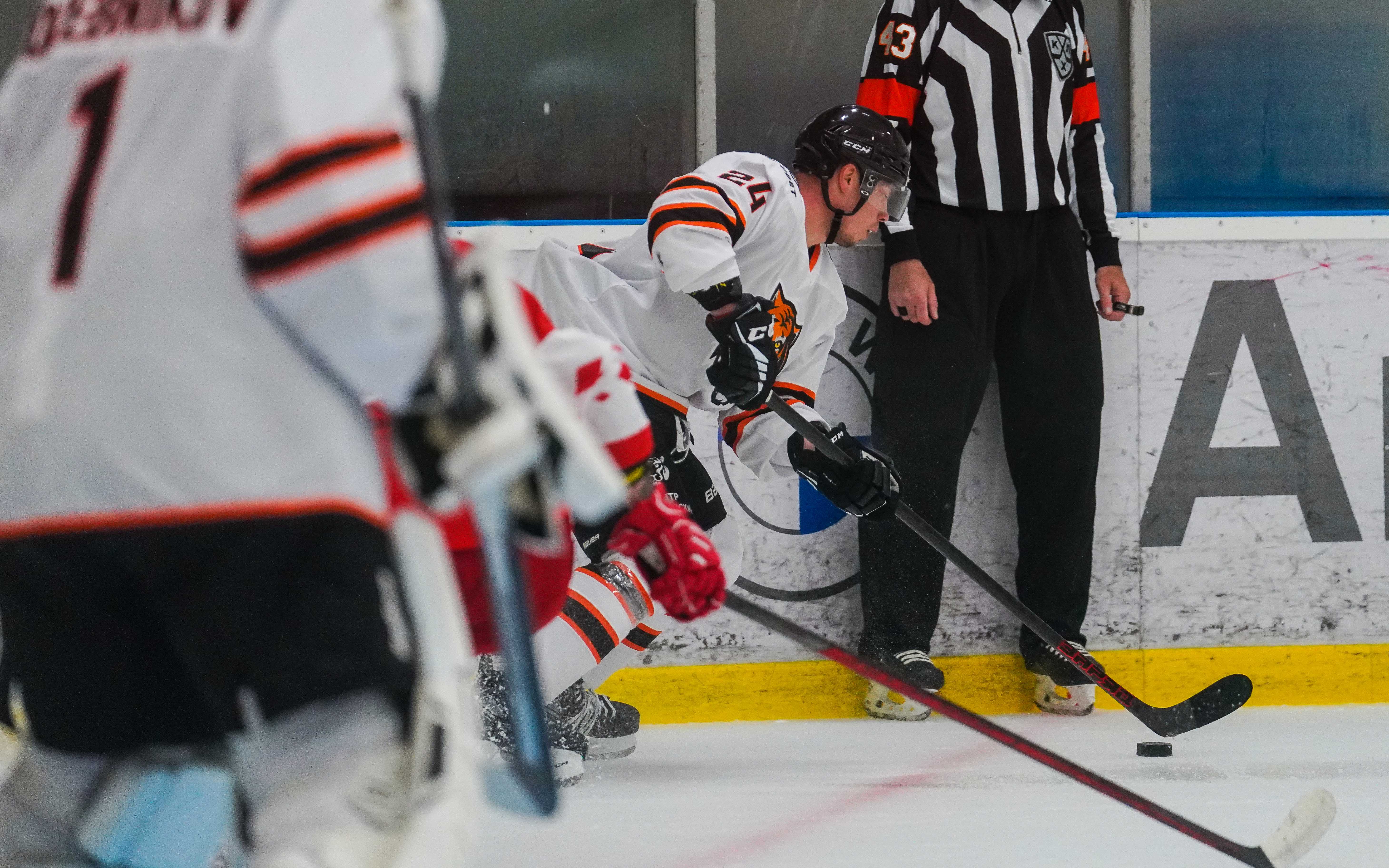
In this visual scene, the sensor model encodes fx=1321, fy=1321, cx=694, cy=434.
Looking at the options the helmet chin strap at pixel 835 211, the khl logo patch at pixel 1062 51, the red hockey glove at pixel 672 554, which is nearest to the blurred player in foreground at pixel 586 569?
the red hockey glove at pixel 672 554

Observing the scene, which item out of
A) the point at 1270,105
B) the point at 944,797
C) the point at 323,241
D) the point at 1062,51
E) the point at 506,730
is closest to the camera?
the point at 323,241

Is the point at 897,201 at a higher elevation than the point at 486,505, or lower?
higher

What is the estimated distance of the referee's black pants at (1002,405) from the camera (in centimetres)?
312

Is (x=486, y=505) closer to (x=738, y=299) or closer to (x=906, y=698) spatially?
(x=738, y=299)

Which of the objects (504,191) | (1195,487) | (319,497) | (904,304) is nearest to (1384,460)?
(1195,487)

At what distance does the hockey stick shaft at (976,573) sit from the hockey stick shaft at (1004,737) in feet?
2.11

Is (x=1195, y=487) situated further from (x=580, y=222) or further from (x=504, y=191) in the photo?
(x=504, y=191)

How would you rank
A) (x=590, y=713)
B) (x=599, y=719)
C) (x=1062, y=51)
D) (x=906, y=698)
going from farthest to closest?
(x=1062, y=51)
(x=906, y=698)
(x=599, y=719)
(x=590, y=713)

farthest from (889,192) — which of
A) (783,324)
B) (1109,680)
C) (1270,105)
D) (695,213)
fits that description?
(1270,105)

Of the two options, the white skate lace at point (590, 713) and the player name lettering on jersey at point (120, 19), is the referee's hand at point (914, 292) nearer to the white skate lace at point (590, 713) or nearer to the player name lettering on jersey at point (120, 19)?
the white skate lace at point (590, 713)

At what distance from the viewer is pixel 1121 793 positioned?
1.93 m

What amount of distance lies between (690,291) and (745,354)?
0.15m

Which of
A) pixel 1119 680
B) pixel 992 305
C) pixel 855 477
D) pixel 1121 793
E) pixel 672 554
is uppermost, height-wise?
pixel 992 305

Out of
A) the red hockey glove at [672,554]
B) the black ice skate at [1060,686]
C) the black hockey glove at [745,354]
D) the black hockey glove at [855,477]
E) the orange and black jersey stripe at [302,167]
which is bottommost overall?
the black ice skate at [1060,686]
